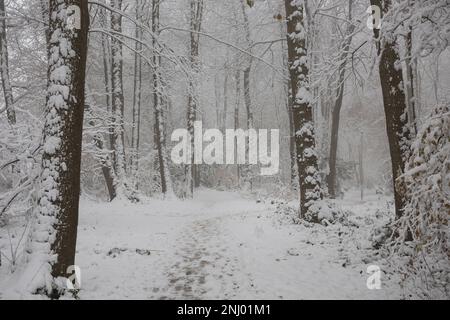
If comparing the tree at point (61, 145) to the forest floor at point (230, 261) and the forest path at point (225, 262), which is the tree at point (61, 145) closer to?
the forest floor at point (230, 261)

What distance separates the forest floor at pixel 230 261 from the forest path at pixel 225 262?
0.05ft

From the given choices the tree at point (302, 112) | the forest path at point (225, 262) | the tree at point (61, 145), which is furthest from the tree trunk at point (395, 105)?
the tree at point (61, 145)

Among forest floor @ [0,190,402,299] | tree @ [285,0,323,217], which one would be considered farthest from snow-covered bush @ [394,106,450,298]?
tree @ [285,0,323,217]

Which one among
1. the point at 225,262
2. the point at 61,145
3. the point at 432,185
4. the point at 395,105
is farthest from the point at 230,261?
the point at 395,105

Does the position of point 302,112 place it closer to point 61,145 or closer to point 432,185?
point 432,185

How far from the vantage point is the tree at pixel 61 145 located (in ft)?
17.1

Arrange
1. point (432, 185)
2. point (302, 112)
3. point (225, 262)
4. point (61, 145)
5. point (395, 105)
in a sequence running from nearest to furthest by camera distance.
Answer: point (432, 185) < point (61, 145) < point (395, 105) < point (225, 262) < point (302, 112)

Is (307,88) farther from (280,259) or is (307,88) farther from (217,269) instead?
(217,269)

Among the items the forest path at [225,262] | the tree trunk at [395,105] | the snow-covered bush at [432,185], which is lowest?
the forest path at [225,262]

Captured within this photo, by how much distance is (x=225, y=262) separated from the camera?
278 inches

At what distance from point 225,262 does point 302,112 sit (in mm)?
5111

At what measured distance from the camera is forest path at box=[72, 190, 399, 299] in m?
5.42

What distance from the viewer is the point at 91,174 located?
24891mm
